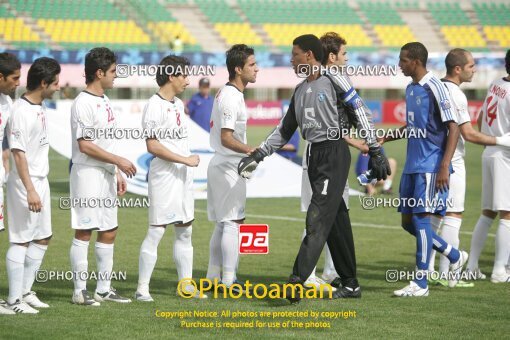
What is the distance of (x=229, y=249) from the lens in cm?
805

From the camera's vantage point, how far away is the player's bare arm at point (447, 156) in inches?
302

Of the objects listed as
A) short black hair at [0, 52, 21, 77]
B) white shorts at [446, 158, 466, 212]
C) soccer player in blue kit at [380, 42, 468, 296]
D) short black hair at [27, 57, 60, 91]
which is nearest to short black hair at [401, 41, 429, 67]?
soccer player in blue kit at [380, 42, 468, 296]

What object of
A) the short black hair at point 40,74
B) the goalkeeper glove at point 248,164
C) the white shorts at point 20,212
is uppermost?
the short black hair at point 40,74

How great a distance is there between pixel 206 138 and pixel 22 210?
8.98m

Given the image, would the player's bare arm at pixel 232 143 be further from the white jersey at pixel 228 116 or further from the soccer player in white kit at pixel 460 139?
the soccer player in white kit at pixel 460 139

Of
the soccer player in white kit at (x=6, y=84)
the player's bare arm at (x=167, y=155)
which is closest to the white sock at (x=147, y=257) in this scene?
the player's bare arm at (x=167, y=155)

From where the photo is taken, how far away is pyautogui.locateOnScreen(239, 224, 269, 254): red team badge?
8.24 meters

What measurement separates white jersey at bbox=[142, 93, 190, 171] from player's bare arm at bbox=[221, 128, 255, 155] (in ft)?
1.27

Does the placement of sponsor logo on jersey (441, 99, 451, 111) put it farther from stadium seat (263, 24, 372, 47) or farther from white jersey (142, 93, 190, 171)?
stadium seat (263, 24, 372, 47)

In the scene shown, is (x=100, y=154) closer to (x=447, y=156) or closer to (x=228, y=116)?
(x=228, y=116)

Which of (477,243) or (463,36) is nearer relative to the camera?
(477,243)

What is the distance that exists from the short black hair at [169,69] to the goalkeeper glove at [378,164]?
178cm

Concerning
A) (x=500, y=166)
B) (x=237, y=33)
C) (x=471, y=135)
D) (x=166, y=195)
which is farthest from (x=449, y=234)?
(x=237, y=33)

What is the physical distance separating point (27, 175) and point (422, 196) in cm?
336
